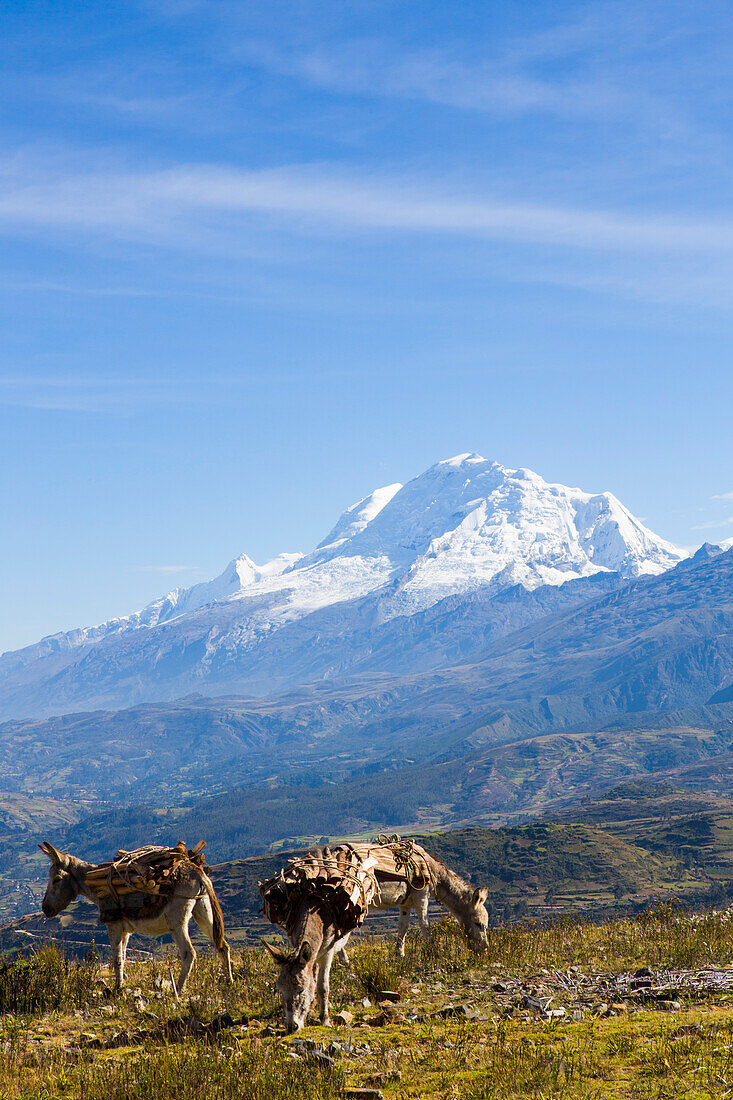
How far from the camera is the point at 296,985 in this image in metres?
16.6

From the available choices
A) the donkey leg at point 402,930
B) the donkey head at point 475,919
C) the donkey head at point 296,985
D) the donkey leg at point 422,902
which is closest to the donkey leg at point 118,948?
the donkey head at point 296,985

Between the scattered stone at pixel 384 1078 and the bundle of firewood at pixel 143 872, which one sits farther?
the bundle of firewood at pixel 143 872

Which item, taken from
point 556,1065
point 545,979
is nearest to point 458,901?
point 545,979

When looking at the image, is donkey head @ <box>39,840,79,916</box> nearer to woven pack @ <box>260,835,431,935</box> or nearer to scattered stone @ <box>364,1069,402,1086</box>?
woven pack @ <box>260,835,431,935</box>

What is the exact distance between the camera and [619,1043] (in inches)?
582

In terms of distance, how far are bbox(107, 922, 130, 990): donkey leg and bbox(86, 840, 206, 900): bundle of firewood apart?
0.76 meters

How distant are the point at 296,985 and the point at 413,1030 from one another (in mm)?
2431

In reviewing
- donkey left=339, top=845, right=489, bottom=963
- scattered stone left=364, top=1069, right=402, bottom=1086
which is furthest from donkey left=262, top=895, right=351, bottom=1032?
donkey left=339, top=845, right=489, bottom=963

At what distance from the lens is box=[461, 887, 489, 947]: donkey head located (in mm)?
23320

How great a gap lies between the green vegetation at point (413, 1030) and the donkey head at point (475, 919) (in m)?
0.50

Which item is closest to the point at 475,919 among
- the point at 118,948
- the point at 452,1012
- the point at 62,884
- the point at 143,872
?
the point at 452,1012

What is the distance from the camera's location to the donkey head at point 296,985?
16484mm

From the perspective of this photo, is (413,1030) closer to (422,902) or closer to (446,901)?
(422,902)

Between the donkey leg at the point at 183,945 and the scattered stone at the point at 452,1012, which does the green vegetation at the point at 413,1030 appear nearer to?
the scattered stone at the point at 452,1012
